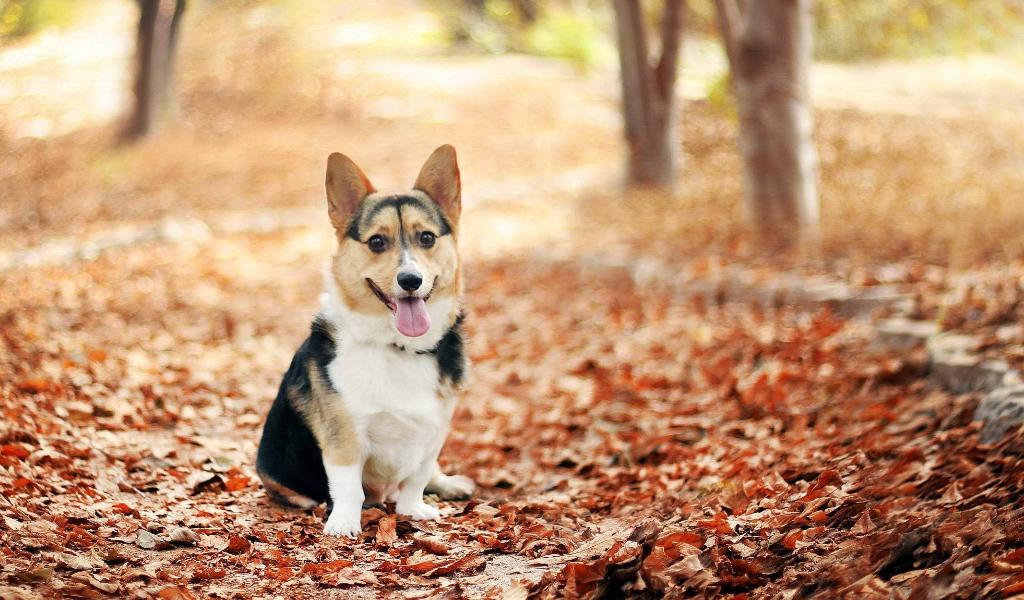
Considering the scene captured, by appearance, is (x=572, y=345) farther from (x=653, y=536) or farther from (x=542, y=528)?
(x=653, y=536)

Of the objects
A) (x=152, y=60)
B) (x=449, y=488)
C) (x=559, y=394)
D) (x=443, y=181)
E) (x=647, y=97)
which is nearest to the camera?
(x=443, y=181)

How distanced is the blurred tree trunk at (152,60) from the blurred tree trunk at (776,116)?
12.9m

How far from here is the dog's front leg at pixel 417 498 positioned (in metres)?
4.55

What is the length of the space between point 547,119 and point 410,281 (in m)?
17.2

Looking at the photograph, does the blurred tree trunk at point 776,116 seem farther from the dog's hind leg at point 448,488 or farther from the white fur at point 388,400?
the white fur at point 388,400

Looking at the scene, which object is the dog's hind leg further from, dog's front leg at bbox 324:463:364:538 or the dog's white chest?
dog's front leg at bbox 324:463:364:538

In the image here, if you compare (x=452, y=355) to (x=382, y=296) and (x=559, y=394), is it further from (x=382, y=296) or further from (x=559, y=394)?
(x=559, y=394)

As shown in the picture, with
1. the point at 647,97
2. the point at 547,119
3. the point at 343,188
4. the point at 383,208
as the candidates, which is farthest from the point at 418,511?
the point at 547,119

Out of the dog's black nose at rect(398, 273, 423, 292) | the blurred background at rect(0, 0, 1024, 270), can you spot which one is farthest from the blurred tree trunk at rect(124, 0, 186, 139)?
the dog's black nose at rect(398, 273, 423, 292)

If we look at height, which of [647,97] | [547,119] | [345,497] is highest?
[547,119]

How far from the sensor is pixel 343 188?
4551 millimetres

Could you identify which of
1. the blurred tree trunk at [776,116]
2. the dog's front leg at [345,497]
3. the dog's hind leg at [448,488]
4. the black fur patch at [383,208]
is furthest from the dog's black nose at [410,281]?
the blurred tree trunk at [776,116]

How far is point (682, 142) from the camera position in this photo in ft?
58.9

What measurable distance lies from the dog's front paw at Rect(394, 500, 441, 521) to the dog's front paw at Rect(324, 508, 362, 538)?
1.05 ft
